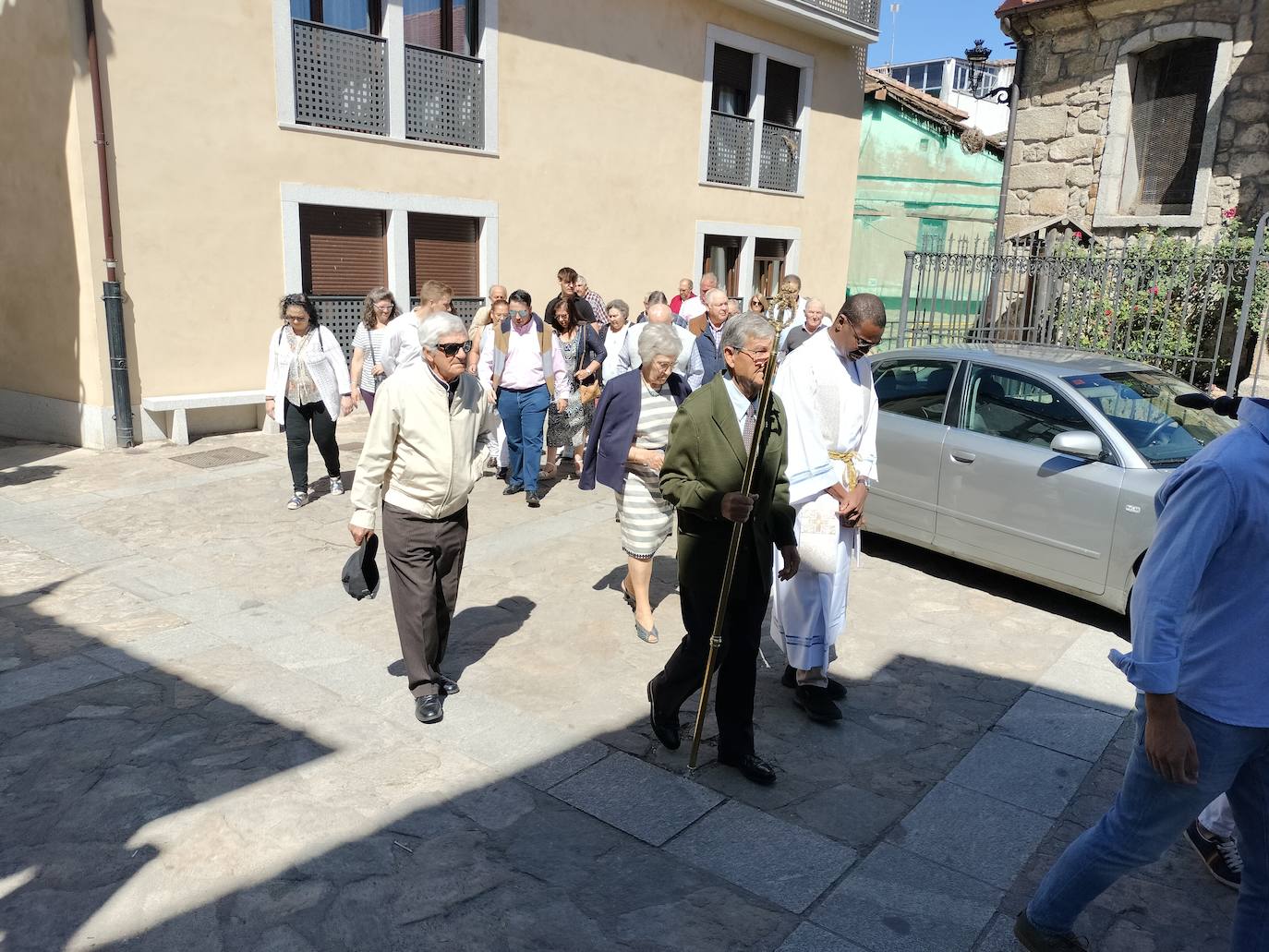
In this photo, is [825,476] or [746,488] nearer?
[746,488]

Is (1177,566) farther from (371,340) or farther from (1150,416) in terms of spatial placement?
(371,340)

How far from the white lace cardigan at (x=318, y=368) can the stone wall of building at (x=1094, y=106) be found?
10544 millimetres

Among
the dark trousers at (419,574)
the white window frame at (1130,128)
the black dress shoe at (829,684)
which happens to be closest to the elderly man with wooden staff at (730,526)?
the black dress shoe at (829,684)

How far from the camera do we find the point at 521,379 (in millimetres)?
8109

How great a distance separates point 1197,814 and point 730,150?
15350 millimetres

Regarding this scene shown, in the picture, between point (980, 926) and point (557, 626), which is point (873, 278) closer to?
point (557, 626)

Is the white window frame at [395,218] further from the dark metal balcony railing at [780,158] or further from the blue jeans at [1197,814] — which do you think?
the blue jeans at [1197,814]

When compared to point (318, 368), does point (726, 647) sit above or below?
below

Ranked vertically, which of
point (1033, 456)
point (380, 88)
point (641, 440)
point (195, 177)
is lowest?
point (1033, 456)

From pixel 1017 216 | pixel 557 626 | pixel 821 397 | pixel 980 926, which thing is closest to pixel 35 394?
pixel 557 626

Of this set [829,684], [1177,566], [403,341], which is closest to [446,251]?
[403,341]

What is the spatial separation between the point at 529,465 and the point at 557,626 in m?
2.89

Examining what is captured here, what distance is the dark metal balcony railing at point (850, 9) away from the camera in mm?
16438

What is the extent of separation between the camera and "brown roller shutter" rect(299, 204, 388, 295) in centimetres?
1112
